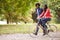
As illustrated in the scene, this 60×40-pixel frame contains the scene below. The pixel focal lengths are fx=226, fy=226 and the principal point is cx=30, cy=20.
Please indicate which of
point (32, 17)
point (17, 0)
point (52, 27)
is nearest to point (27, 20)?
point (32, 17)

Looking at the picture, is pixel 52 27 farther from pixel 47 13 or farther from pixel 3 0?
pixel 3 0

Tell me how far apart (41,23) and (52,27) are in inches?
36.9

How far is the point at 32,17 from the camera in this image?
123 feet

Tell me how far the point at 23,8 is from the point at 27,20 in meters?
9.59

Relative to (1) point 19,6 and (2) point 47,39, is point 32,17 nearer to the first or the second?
(1) point 19,6

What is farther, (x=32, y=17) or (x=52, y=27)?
(x=32, y=17)

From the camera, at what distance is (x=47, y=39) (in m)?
11.9

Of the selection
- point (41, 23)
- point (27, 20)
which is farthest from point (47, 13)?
point (27, 20)

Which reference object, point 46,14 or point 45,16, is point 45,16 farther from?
point 46,14

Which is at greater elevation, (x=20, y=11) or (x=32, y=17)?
(x=20, y=11)

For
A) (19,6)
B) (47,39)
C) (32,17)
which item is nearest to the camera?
(47,39)

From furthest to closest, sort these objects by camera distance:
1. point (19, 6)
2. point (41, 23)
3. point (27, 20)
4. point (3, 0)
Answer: point (27, 20) → point (19, 6) → point (3, 0) → point (41, 23)

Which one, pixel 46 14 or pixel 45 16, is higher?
pixel 46 14

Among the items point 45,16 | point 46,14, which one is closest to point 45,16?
point 45,16
